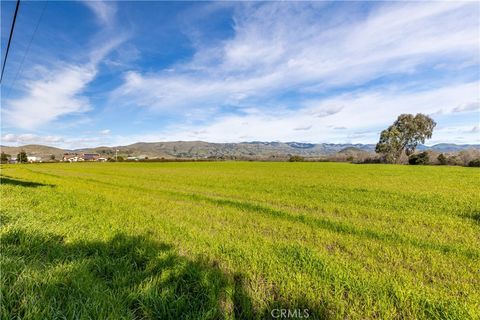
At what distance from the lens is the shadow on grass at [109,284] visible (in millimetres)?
3180

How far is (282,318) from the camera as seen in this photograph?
346 centimetres

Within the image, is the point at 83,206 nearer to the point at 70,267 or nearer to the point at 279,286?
the point at 70,267

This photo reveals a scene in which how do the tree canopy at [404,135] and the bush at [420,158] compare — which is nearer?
the bush at [420,158]

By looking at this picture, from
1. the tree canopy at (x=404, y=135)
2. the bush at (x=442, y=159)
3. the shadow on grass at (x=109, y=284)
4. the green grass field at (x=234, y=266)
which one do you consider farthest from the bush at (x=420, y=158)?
the shadow on grass at (x=109, y=284)

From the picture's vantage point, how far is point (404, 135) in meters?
84.9

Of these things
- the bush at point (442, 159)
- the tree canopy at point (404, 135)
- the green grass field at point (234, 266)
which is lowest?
the bush at point (442, 159)

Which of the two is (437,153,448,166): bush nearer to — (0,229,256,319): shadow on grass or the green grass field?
the green grass field

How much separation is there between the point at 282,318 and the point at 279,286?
28.9 inches

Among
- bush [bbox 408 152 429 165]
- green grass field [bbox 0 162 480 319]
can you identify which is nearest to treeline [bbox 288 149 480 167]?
bush [bbox 408 152 429 165]

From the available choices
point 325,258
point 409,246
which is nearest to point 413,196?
point 409,246

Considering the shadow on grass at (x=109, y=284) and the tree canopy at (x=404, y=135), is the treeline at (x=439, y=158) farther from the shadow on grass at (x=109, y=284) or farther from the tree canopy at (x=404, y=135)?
the shadow on grass at (x=109, y=284)

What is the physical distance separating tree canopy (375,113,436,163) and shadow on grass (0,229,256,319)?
94.3 m

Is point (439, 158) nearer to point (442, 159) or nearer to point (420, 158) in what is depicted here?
point (442, 159)

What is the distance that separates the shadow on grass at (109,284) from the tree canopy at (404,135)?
309ft
